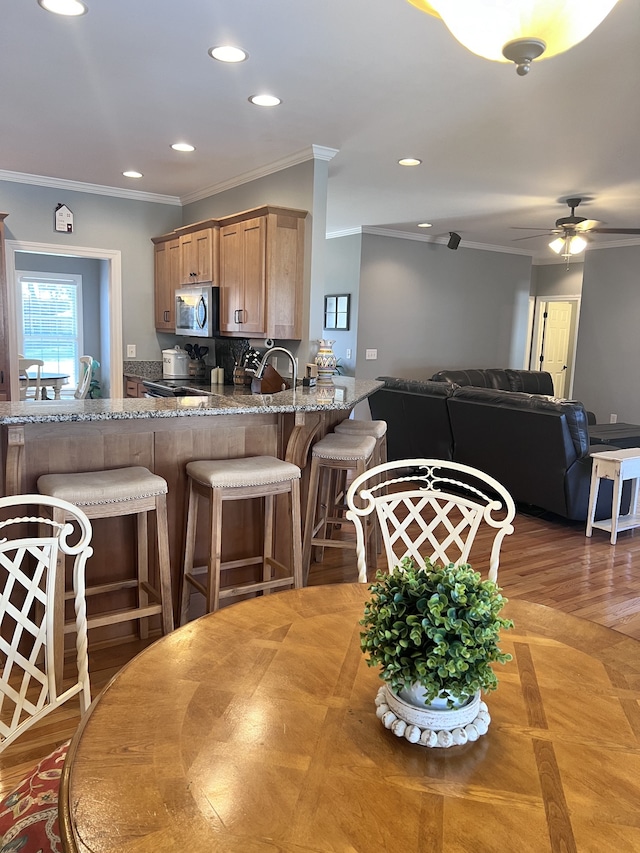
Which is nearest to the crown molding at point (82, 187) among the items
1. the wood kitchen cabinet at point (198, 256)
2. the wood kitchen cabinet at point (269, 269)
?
the wood kitchen cabinet at point (198, 256)

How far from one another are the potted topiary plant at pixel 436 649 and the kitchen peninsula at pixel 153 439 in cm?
169

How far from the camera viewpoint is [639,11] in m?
2.32

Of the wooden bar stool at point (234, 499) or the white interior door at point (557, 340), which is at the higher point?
the white interior door at point (557, 340)

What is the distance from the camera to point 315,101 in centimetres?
331

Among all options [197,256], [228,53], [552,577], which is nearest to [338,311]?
[197,256]

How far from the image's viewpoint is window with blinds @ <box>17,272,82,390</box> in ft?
27.9

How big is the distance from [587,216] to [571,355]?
3.87m

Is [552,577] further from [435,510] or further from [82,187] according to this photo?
[82,187]

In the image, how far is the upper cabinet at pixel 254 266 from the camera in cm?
435

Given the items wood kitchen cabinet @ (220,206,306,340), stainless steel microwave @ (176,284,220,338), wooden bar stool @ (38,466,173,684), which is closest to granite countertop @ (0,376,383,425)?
wooden bar stool @ (38,466,173,684)

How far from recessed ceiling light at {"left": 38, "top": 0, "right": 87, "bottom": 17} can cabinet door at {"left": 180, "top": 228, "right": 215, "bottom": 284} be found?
2.53 metres

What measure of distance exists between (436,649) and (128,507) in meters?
1.65

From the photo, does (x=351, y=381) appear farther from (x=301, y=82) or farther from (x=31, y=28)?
(x=31, y=28)

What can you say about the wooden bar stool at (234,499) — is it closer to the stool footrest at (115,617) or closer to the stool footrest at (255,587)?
the stool footrest at (255,587)
